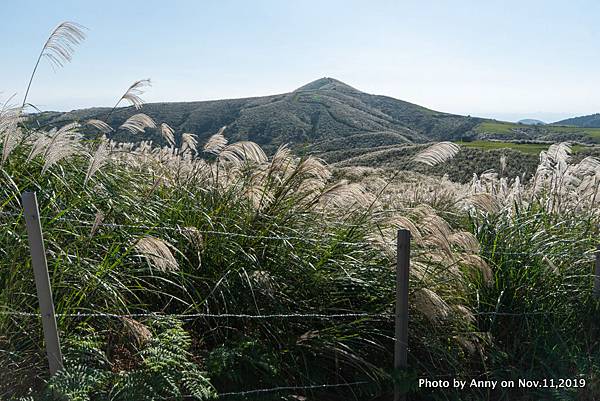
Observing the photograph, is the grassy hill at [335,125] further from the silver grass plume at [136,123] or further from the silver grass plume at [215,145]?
the silver grass plume at [136,123]

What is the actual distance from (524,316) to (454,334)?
2.15ft

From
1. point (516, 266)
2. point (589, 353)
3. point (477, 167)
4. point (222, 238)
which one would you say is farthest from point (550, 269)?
point (477, 167)

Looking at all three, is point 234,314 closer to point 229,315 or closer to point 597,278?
point 229,315

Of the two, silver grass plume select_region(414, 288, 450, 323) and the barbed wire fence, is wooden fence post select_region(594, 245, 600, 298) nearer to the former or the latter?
the barbed wire fence

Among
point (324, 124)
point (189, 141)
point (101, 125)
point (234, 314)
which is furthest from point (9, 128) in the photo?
point (324, 124)

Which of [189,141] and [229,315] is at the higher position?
[189,141]

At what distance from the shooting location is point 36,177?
3982mm

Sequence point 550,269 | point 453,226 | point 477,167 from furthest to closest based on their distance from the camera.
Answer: point 477,167
point 453,226
point 550,269

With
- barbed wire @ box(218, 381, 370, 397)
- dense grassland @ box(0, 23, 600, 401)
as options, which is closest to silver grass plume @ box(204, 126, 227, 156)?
dense grassland @ box(0, 23, 600, 401)

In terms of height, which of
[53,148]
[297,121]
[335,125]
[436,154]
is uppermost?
[297,121]

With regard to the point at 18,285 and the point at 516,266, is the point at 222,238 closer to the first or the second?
the point at 18,285

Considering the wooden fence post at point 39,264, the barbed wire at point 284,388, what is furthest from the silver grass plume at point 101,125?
the barbed wire at point 284,388

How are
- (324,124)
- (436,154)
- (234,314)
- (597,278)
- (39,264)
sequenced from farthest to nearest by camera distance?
1. (324,124)
2. (436,154)
3. (597,278)
4. (234,314)
5. (39,264)

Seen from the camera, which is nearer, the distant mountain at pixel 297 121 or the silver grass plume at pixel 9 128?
the silver grass plume at pixel 9 128
